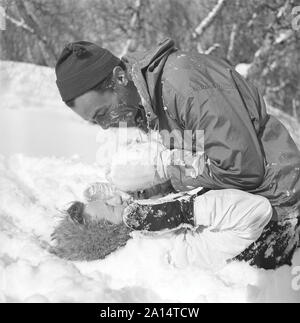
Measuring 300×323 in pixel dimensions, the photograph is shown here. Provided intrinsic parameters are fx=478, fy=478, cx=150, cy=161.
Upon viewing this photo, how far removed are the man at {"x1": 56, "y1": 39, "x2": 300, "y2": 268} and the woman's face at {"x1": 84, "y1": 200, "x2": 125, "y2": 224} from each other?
22cm

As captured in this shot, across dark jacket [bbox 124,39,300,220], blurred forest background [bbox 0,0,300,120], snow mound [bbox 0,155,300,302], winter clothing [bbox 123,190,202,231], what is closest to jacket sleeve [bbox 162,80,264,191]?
dark jacket [bbox 124,39,300,220]

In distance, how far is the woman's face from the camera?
4.64ft

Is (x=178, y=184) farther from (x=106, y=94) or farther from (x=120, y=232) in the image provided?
(x=106, y=94)

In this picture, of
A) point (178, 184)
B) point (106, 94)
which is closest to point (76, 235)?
point (178, 184)

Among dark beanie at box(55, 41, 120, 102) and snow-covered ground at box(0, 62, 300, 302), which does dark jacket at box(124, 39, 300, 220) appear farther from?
snow-covered ground at box(0, 62, 300, 302)

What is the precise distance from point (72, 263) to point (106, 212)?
187 millimetres

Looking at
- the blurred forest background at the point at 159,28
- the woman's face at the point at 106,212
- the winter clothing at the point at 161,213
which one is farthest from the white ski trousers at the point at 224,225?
the blurred forest background at the point at 159,28

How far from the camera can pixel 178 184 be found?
4.50 feet

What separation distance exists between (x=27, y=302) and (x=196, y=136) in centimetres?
57

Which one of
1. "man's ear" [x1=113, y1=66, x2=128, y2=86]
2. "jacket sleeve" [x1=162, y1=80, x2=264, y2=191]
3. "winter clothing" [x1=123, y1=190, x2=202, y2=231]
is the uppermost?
"man's ear" [x1=113, y1=66, x2=128, y2=86]

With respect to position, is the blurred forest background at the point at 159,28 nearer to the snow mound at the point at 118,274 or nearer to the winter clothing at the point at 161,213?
the snow mound at the point at 118,274

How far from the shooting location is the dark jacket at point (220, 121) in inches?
45.6

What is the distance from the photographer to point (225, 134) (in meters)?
1.15

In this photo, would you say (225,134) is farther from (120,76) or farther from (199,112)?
(120,76)
